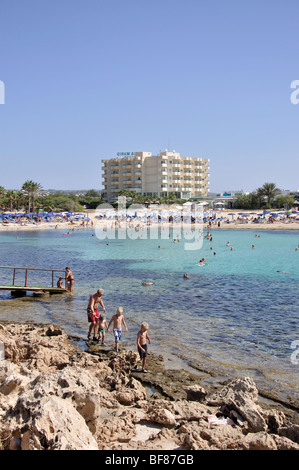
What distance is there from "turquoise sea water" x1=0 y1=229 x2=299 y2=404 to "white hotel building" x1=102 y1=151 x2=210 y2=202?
246ft

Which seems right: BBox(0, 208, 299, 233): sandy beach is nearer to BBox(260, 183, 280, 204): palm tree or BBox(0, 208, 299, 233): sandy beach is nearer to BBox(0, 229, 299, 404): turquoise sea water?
BBox(260, 183, 280, 204): palm tree

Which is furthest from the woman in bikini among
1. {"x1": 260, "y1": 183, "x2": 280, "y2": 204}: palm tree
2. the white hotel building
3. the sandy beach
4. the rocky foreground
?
the white hotel building

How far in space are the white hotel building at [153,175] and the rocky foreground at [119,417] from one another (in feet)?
339

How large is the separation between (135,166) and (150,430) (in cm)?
10786

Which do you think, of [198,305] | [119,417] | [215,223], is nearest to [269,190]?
[215,223]

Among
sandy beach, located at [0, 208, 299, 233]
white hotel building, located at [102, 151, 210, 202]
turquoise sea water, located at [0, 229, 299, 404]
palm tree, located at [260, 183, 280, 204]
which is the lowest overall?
turquoise sea water, located at [0, 229, 299, 404]

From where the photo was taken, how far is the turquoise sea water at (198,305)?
11727 mm

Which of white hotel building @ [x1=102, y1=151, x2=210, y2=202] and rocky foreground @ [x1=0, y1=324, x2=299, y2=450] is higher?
white hotel building @ [x1=102, y1=151, x2=210, y2=202]

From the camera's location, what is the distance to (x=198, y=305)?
1828cm

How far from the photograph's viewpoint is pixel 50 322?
14.8 meters

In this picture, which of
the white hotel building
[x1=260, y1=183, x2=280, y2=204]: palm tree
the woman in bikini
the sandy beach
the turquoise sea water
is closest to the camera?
the turquoise sea water

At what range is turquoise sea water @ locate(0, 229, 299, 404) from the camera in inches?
462

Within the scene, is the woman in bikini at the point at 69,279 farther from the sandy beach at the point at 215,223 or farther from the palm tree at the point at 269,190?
the palm tree at the point at 269,190

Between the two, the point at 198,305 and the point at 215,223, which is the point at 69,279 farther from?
the point at 215,223
